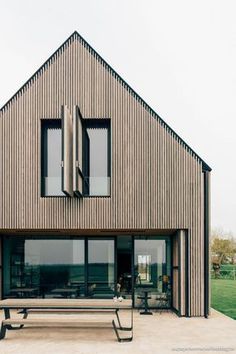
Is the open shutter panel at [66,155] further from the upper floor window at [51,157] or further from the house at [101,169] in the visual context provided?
the upper floor window at [51,157]

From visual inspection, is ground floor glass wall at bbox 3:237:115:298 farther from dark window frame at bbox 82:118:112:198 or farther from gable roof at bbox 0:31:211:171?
gable roof at bbox 0:31:211:171

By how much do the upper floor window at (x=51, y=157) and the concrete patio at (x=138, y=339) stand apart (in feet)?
15.3

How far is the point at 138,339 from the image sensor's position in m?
11.0

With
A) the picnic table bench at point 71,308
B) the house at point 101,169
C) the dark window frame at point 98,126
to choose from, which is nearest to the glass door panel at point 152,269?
the house at point 101,169

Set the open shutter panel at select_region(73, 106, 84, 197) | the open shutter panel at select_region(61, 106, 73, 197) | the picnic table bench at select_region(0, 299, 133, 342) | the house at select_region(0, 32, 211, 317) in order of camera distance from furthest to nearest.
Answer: the house at select_region(0, 32, 211, 317)
the open shutter panel at select_region(73, 106, 84, 197)
the open shutter panel at select_region(61, 106, 73, 197)
the picnic table bench at select_region(0, 299, 133, 342)

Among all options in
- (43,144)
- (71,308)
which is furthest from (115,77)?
(71,308)

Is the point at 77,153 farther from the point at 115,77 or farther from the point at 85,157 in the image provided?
the point at 115,77

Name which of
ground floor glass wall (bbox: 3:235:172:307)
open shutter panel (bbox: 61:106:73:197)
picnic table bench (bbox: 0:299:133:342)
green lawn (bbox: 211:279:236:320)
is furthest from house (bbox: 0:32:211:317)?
picnic table bench (bbox: 0:299:133:342)

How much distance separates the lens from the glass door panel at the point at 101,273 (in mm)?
16547

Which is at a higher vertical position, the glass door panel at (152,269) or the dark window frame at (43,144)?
the dark window frame at (43,144)

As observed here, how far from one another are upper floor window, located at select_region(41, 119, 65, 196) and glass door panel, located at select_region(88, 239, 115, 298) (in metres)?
2.93

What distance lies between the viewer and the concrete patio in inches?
395

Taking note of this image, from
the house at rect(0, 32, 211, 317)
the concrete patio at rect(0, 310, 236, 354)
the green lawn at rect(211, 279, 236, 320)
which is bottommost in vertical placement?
the green lawn at rect(211, 279, 236, 320)

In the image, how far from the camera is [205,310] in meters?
14.6
